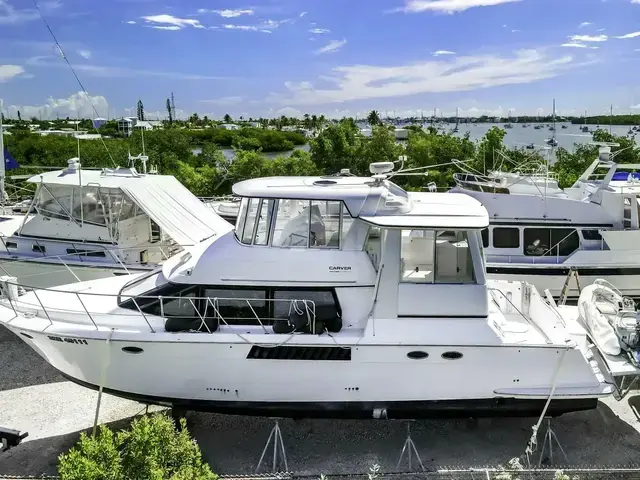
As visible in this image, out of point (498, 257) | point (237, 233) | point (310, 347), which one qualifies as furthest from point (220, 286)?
point (498, 257)

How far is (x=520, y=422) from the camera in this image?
7.23 meters

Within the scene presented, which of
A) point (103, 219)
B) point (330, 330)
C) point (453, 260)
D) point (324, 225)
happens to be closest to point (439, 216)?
point (453, 260)

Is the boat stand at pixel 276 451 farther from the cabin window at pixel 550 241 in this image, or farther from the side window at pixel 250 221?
the cabin window at pixel 550 241

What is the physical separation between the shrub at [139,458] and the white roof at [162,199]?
5.09 meters

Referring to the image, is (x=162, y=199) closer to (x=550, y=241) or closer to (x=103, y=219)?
(x=103, y=219)

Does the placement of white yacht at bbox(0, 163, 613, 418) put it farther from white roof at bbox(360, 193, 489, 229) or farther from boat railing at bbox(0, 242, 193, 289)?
boat railing at bbox(0, 242, 193, 289)

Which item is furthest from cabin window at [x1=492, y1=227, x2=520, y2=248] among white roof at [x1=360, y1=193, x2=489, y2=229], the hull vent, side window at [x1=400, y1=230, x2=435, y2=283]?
the hull vent

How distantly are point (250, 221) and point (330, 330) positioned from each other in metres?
1.71

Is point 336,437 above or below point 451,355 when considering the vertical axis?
below

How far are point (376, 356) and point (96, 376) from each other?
357 centimetres

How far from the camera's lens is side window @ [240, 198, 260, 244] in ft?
21.5

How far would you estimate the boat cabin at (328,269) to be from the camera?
245 inches

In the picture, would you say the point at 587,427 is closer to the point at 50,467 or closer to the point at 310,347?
the point at 310,347

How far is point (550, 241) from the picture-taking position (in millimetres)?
11328
